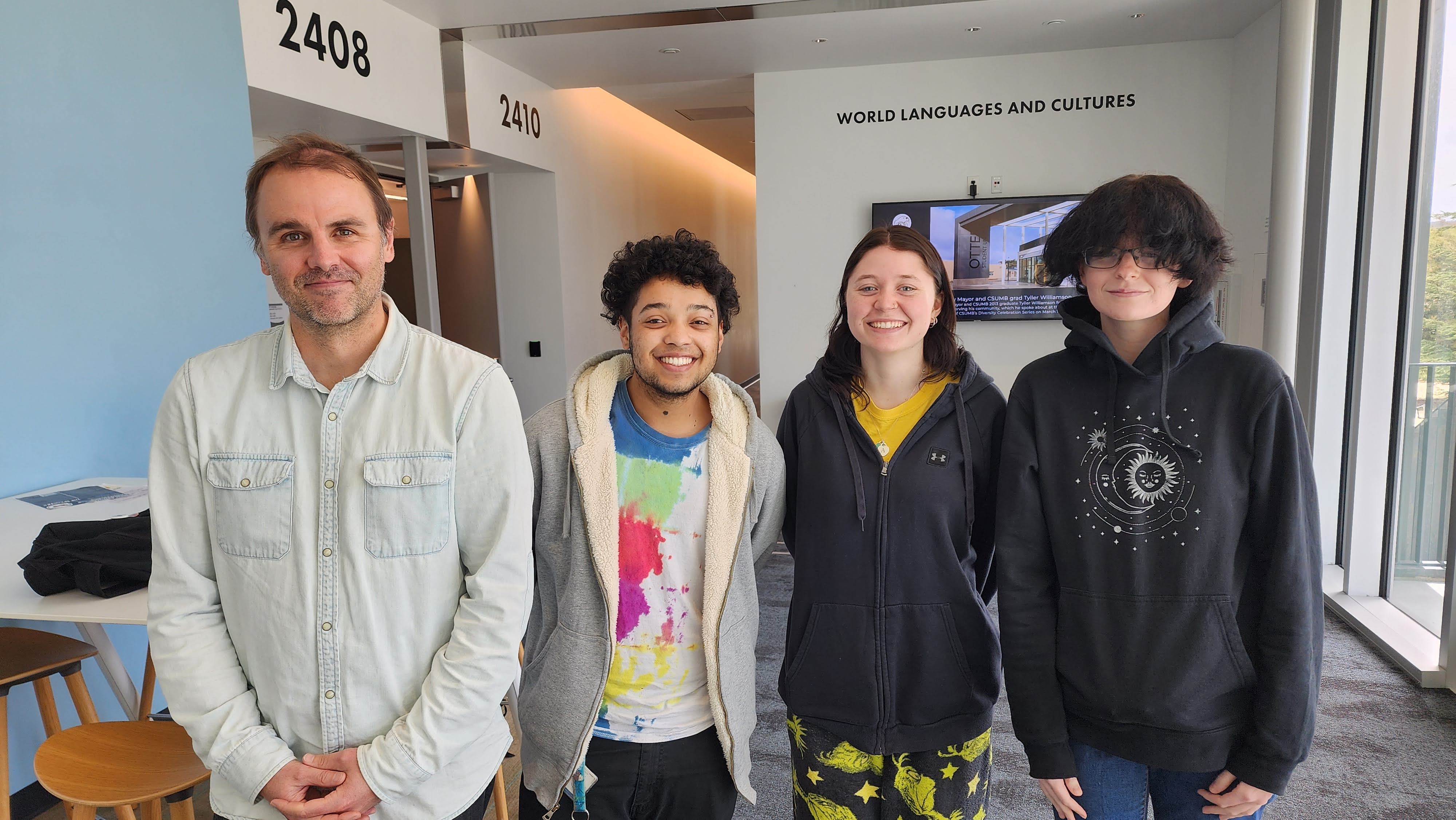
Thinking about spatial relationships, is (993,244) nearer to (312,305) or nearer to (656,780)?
(656,780)

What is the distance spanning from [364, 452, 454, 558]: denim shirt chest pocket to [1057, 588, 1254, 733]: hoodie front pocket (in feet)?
3.39

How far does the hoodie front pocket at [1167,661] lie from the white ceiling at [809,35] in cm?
442

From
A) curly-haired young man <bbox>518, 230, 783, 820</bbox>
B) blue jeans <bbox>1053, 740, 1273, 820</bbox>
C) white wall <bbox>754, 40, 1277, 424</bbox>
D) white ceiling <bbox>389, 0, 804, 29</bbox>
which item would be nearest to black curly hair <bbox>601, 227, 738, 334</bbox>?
curly-haired young man <bbox>518, 230, 783, 820</bbox>

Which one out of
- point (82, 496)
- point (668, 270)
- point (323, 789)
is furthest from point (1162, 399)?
point (82, 496)

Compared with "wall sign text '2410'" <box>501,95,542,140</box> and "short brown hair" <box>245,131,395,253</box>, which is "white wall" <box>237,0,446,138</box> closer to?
"wall sign text '2410'" <box>501,95,542,140</box>

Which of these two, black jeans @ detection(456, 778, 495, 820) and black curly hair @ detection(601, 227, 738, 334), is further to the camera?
black curly hair @ detection(601, 227, 738, 334)

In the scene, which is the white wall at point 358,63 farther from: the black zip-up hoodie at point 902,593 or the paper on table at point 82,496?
the black zip-up hoodie at point 902,593

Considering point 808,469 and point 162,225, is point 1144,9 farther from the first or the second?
point 162,225

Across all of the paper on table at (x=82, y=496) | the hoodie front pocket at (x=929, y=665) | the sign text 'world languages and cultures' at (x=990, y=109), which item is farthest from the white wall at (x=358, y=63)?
the hoodie front pocket at (x=929, y=665)

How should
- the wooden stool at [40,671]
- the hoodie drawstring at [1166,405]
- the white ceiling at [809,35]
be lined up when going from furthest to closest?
the white ceiling at [809,35]
the wooden stool at [40,671]
the hoodie drawstring at [1166,405]

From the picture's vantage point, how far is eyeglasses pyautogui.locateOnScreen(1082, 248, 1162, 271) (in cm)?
127

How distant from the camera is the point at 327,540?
1.19 m

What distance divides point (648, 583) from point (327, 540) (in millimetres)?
514

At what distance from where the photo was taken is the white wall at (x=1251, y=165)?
16.1 ft
